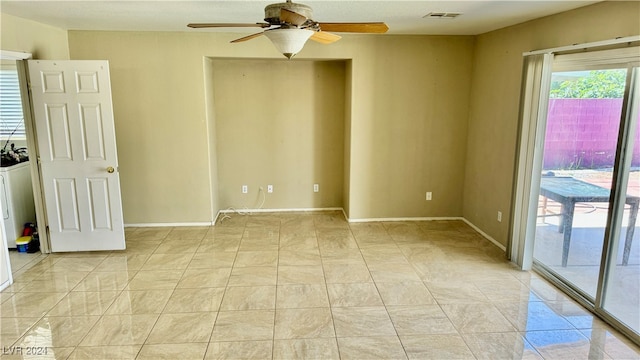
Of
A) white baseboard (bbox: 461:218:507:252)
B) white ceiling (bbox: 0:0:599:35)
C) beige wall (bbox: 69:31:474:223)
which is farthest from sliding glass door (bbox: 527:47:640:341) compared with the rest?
beige wall (bbox: 69:31:474:223)

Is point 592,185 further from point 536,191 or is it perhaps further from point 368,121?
point 368,121

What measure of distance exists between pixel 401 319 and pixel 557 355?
1025 mm

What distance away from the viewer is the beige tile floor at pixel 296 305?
2.68m

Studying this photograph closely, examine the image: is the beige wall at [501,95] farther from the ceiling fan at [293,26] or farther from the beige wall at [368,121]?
the ceiling fan at [293,26]

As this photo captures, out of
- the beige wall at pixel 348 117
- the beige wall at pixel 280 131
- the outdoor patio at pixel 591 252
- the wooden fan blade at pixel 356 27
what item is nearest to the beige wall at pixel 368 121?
the beige wall at pixel 348 117

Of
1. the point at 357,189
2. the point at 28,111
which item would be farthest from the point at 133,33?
the point at 357,189

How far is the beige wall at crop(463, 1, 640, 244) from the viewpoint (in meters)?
3.09

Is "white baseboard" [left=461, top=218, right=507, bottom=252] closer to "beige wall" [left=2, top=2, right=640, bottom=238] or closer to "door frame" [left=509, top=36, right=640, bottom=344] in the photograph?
"beige wall" [left=2, top=2, right=640, bottom=238]

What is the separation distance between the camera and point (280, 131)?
5652 mm

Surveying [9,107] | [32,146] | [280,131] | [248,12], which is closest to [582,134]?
[248,12]

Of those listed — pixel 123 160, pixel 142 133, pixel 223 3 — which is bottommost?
pixel 123 160

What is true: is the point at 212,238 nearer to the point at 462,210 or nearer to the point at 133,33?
the point at 133,33

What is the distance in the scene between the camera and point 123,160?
5.01 m

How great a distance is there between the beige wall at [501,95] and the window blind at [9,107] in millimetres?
6011
